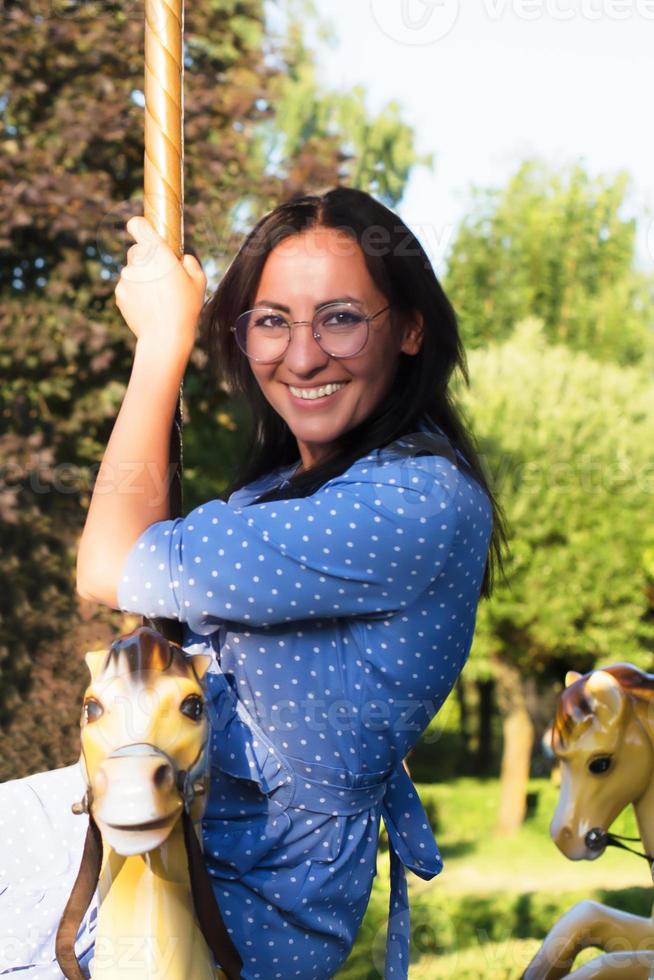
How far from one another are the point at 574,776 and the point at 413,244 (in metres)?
1.23

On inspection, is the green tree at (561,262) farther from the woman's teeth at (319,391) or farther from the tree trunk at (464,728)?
the woman's teeth at (319,391)

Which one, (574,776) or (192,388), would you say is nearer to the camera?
(574,776)

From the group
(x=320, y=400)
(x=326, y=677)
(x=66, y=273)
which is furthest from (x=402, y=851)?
(x=66, y=273)

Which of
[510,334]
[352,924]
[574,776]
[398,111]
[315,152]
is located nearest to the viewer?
[352,924]

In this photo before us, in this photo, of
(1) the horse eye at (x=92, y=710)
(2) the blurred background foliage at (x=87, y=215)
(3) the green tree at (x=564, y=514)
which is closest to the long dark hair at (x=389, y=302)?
(1) the horse eye at (x=92, y=710)

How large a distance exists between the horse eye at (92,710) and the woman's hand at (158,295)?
488 mm

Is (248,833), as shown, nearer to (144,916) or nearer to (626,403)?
(144,916)

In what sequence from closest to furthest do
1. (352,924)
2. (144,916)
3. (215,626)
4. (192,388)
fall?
1. (144,916)
2. (215,626)
3. (352,924)
4. (192,388)

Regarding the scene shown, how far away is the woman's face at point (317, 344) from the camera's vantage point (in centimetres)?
177

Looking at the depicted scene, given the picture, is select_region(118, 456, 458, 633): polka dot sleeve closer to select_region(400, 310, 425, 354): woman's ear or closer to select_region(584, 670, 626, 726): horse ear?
select_region(400, 310, 425, 354): woman's ear

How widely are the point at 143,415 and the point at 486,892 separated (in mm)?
5802

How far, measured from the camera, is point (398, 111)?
23.4ft

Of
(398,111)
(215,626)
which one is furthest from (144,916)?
(398,111)

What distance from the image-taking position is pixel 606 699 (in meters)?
2.49
